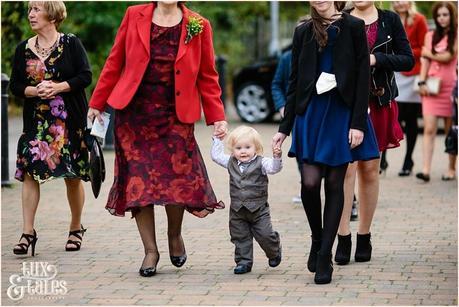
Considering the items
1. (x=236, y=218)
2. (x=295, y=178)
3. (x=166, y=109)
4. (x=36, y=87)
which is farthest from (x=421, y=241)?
(x=295, y=178)

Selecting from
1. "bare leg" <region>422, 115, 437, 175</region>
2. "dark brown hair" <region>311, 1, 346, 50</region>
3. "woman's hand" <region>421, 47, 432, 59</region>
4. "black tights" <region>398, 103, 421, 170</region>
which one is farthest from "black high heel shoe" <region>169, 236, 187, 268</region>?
"black tights" <region>398, 103, 421, 170</region>

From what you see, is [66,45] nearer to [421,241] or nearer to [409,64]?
Answer: [409,64]

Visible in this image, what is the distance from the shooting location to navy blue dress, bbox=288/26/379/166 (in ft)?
24.1

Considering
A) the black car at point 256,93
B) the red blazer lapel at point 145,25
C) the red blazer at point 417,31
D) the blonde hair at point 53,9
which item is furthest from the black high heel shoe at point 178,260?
the black car at point 256,93

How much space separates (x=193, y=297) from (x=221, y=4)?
2143 centimetres

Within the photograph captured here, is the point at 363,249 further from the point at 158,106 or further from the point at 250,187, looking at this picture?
the point at 158,106

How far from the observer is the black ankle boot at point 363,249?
804cm

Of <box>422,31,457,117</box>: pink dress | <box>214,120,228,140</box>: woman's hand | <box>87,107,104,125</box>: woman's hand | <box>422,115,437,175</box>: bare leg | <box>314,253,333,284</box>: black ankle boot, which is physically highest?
<box>87,107,104,125</box>: woman's hand

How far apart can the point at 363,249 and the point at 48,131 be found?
233cm

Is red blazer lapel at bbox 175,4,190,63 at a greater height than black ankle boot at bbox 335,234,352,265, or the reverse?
red blazer lapel at bbox 175,4,190,63

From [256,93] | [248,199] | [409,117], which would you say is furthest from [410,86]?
[256,93]

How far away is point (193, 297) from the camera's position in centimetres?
692

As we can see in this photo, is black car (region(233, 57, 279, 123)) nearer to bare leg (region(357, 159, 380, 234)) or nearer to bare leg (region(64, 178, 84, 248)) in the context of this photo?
bare leg (region(64, 178, 84, 248))

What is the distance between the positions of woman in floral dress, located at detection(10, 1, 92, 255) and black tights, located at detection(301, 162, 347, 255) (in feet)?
6.15
